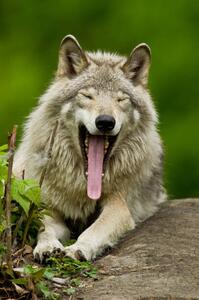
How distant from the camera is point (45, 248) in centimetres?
802

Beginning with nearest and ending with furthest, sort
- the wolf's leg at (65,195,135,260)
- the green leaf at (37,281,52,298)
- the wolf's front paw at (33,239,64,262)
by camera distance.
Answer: the green leaf at (37,281,52,298) < the wolf's front paw at (33,239,64,262) < the wolf's leg at (65,195,135,260)

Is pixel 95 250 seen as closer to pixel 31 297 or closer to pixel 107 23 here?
pixel 31 297

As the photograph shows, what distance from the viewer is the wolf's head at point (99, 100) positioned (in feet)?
28.8

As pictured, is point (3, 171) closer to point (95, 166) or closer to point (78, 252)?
point (78, 252)

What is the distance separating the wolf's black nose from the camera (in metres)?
8.58

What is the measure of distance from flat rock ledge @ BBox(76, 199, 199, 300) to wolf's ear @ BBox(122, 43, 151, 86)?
3.70ft

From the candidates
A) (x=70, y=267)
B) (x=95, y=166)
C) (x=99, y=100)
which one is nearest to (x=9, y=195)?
(x=70, y=267)

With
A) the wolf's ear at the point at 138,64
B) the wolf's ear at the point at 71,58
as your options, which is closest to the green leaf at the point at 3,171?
the wolf's ear at the point at 71,58

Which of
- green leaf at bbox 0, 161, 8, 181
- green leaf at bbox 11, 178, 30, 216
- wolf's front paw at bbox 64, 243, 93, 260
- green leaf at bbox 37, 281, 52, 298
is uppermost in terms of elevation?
green leaf at bbox 0, 161, 8, 181

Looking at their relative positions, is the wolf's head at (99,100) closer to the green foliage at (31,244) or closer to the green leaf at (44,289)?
the green foliage at (31,244)

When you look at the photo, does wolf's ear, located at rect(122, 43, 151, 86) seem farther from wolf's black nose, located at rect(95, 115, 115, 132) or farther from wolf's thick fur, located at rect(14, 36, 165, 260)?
wolf's black nose, located at rect(95, 115, 115, 132)

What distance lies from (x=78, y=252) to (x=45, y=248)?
23 cm

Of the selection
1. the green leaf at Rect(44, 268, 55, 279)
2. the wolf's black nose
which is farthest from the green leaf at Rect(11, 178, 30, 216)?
the wolf's black nose

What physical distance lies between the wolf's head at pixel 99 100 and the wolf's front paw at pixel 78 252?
2.17ft
